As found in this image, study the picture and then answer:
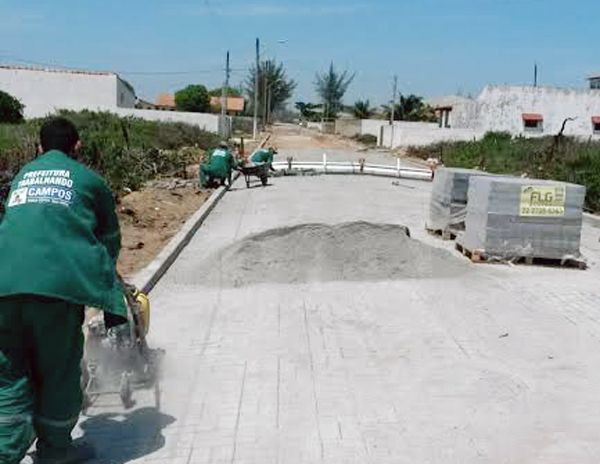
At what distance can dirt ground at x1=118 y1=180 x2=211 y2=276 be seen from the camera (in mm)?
11463

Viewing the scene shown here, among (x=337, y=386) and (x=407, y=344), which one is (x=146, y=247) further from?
(x=337, y=386)

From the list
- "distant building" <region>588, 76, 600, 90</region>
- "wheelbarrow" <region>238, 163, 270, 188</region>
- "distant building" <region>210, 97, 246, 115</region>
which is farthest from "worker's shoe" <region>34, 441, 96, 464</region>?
"distant building" <region>210, 97, 246, 115</region>

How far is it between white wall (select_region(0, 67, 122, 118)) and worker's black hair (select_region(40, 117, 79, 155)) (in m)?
52.6

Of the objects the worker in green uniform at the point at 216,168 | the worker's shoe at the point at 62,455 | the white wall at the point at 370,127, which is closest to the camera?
the worker's shoe at the point at 62,455

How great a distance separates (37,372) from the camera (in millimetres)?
4137

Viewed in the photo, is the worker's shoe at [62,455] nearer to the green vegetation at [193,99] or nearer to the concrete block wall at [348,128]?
the concrete block wall at [348,128]

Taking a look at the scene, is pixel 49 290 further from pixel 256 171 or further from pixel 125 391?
pixel 256 171

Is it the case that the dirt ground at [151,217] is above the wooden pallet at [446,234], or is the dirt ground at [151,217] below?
below

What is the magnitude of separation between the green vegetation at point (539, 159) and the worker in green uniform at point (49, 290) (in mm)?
16747

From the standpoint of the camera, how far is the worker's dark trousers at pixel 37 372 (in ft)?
13.0

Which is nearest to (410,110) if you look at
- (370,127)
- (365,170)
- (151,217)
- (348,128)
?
(348,128)

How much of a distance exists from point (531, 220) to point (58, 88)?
1953 inches

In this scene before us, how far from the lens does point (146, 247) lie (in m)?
12.4

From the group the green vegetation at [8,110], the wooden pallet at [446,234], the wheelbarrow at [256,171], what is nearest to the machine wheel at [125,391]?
the wooden pallet at [446,234]
